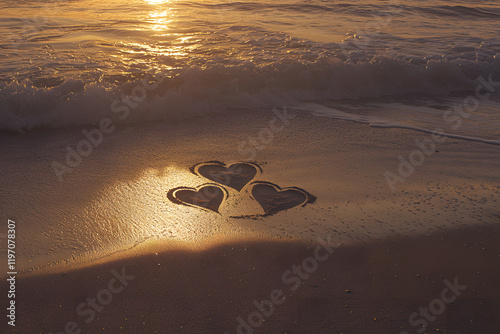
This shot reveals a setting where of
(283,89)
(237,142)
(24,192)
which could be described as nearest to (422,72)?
(283,89)

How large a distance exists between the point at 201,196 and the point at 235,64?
3.55 metres

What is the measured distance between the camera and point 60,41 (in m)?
7.09

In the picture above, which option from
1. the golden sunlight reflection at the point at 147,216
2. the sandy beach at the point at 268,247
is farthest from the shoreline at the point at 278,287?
the golden sunlight reflection at the point at 147,216

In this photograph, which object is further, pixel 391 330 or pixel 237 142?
pixel 237 142

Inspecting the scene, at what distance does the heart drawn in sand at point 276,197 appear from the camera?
3117 millimetres

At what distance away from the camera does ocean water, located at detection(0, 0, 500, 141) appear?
5137 millimetres

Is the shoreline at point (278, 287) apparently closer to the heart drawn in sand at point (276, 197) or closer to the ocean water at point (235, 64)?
the heart drawn in sand at point (276, 197)

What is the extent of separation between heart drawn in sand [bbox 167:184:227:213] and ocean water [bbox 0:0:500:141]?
2085mm

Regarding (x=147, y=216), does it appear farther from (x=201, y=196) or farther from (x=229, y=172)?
(x=229, y=172)

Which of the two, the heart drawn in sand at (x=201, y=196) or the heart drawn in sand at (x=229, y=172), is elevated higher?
the heart drawn in sand at (x=229, y=172)

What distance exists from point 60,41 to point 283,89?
413 centimetres

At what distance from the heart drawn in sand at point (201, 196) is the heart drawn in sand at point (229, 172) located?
0.48 ft

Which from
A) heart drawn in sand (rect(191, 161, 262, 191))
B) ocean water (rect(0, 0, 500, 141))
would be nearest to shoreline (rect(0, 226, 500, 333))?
heart drawn in sand (rect(191, 161, 262, 191))

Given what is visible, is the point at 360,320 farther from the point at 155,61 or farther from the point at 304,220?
the point at 155,61
